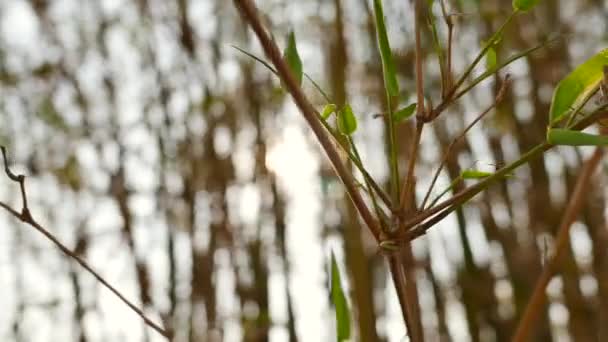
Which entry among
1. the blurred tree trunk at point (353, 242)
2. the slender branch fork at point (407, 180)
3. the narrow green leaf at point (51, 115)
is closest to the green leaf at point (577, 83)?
the slender branch fork at point (407, 180)

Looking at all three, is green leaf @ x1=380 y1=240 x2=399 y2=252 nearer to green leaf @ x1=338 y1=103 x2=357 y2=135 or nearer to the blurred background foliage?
green leaf @ x1=338 y1=103 x2=357 y2=135

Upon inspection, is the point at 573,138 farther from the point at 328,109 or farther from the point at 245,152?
the point at 245,152

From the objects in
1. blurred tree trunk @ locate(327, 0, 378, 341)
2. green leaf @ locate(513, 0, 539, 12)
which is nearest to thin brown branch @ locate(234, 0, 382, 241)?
green leaf @ locate(513, 0, 539, 12)

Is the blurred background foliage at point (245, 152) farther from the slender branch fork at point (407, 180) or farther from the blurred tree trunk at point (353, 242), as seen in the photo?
the slender branch fork at point (407, 180)

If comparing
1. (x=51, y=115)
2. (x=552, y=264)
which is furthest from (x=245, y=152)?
(x=552, y=264)

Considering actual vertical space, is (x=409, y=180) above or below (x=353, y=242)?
below
